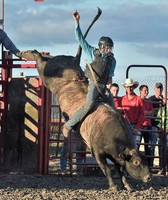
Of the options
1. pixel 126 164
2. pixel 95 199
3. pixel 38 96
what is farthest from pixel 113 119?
pixel 38 96

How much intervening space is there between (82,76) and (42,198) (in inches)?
112

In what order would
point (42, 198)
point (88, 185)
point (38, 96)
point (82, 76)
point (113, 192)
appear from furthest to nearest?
point (38, 96)
point (82, 76)
point (88, 185)
point (113, 192)
point (42, 198)

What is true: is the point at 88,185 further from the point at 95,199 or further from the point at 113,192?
the point at 95,199

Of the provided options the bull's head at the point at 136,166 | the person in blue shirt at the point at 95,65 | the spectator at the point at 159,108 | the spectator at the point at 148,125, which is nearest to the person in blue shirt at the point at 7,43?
the person in blue shirt at the point at 95,65

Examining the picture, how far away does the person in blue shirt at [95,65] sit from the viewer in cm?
1012

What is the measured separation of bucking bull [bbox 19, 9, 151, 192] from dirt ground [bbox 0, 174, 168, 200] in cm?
29

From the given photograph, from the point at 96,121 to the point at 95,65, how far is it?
805mm

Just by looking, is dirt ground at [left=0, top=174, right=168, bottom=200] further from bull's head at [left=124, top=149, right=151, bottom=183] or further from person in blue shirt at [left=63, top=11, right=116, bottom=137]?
person in blue shirt at [left=63, top=11, right=116, bottom=137]

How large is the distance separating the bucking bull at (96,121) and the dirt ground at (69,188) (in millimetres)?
294

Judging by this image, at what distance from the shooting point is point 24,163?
1203cm

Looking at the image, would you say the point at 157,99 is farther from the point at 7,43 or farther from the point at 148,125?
the point at 7,43

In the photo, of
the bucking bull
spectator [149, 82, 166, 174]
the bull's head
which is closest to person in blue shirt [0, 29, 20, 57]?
the bucking bull

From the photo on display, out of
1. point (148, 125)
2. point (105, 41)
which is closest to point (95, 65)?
point (105, 41)

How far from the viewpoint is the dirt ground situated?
29.1ft
